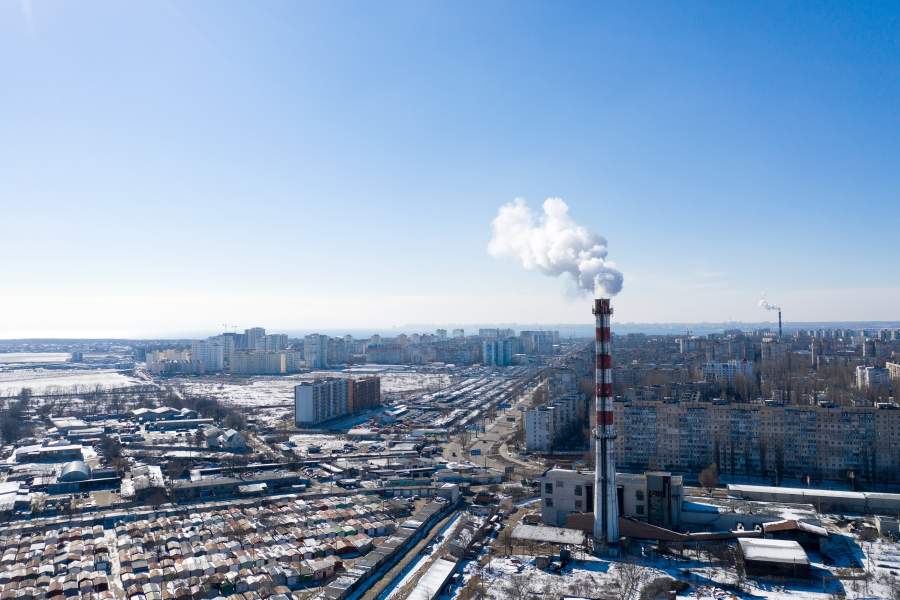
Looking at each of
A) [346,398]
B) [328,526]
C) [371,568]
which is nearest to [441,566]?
[371,568]

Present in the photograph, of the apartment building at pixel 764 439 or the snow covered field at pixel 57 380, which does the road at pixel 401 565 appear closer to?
the apartment building at pixel 764 439

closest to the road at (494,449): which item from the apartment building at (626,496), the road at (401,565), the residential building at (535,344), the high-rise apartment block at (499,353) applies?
the apartment building at (626,496)

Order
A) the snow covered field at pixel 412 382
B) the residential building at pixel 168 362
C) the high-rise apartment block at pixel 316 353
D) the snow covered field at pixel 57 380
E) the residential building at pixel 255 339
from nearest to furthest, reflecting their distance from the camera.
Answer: the snow covered field at pixel 412 382, the snow covered field at pixel 57 380, the residential building at pixel 168 362, the high-rise apartment block at pixel 316 353, the residential building at pixel 255 339

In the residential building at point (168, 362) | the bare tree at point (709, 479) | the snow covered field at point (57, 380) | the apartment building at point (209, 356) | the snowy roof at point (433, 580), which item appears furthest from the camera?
the apartment building at point (209, 356)

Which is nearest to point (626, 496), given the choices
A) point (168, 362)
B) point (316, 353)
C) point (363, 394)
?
point (363, 394)

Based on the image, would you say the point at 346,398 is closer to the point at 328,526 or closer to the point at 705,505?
the point at 328,526

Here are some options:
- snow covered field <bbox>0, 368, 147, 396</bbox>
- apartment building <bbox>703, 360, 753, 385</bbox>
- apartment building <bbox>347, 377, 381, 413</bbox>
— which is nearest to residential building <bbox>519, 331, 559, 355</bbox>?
apartment building <bbox>703, 360, 753, 385</bbox>
